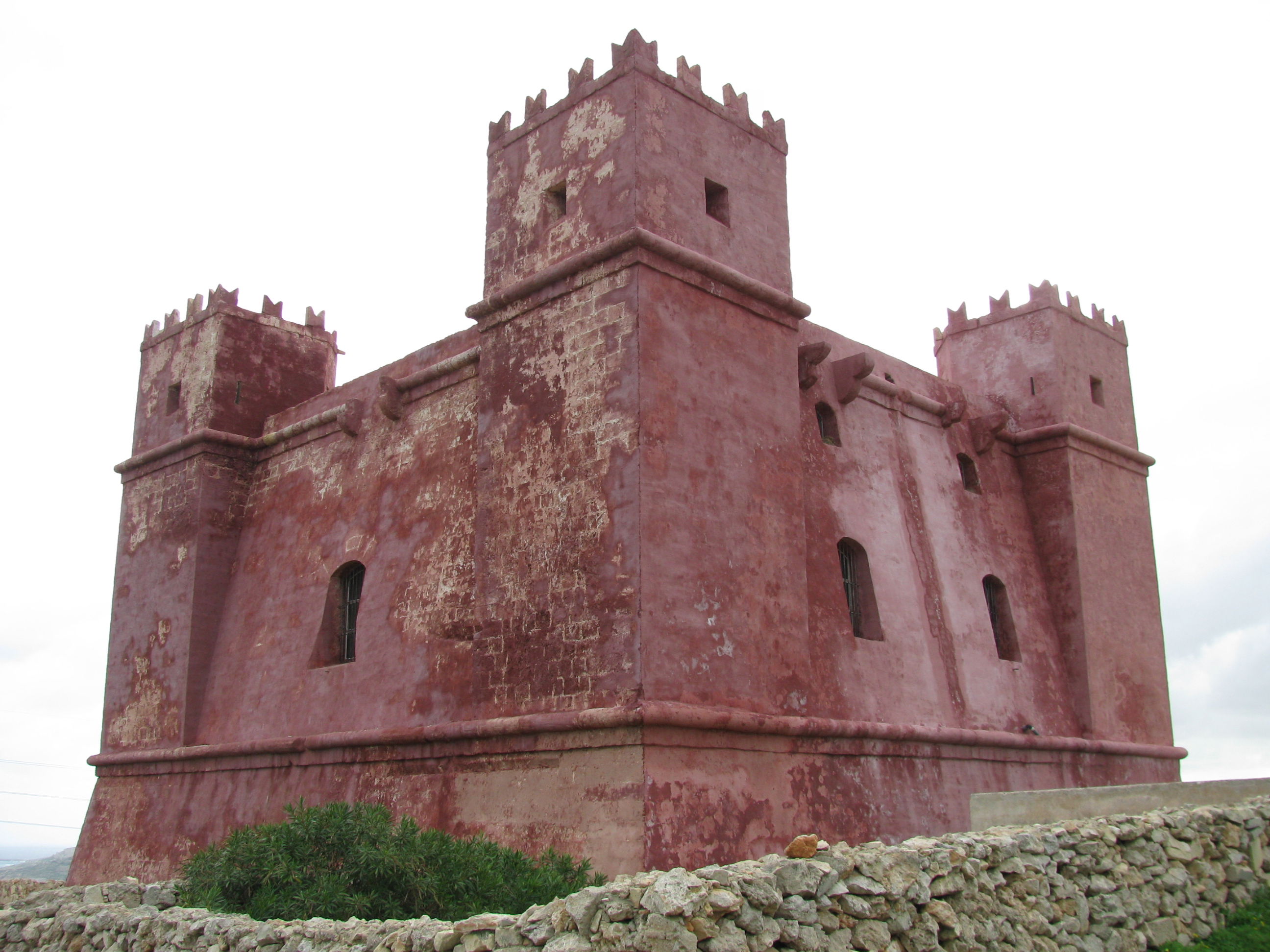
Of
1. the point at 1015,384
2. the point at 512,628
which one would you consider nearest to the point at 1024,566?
the point at 1015,384

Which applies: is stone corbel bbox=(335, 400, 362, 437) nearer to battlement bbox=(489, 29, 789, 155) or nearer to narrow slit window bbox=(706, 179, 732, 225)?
battlement bbox=(489, 29, 789, 155)

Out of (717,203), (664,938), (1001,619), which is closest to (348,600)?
(717,203)

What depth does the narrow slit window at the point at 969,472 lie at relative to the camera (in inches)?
638

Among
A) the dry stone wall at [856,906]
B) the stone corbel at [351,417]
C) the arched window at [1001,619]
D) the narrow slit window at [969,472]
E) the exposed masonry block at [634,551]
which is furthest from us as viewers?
the narrow slit window at [969,472]

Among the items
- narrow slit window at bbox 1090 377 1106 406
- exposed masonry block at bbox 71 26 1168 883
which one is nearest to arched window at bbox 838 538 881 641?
exposed masonry block at bbox 71 26 1168 883

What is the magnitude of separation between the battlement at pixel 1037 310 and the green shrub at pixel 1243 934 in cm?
1009

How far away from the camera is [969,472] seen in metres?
16.3

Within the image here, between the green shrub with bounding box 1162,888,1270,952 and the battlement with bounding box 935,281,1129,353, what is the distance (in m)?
10.1

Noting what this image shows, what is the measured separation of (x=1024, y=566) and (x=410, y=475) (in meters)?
8.06

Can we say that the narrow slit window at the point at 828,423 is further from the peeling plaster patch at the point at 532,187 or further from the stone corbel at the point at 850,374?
the peeling plaster patch at the point at 532,187

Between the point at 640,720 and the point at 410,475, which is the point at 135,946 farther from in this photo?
the point at 410,475

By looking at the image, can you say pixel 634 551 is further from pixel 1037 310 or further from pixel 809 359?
pixel 1037 310

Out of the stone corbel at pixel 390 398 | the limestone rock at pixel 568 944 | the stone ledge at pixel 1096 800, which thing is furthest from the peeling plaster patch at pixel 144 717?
the limestone rock at pixel 568 944

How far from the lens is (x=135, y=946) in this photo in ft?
24.1
